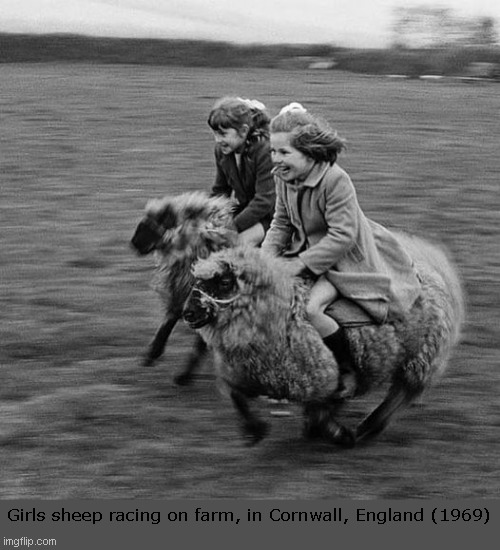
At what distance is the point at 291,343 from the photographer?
5445mm

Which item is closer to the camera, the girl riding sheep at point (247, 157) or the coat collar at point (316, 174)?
the coat collar at point (316, 174)

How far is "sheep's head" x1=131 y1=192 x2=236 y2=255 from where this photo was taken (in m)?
6.36

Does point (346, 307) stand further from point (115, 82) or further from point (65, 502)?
point (115, 82)

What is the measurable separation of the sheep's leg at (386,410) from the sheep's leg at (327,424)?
0.31ft

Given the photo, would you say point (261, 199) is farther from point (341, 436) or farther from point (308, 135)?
point (341, 436)

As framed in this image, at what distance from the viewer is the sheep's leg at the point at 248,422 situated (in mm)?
5617

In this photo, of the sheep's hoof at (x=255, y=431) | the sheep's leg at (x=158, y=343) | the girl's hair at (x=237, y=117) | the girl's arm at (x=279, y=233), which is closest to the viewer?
the sheep's hoof at (x=255, y=431)

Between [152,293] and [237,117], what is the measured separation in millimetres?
2188

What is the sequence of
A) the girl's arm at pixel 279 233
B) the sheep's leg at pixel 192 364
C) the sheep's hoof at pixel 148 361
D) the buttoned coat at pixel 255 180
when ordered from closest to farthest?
1. the girl's arm at pixel 279 233
2. the buttoned coat at pixel 255 180
3. the sheep's leg at pixel 192 364
4. the sheep's hoof at pixel 148 361

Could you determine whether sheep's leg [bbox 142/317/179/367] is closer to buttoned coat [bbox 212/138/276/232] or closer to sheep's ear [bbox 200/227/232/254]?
sheep's ear [bbox 200/227/232/254]

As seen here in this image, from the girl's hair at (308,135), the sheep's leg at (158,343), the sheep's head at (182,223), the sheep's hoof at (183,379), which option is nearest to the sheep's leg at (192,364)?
the sheep's hoof at (183,379)

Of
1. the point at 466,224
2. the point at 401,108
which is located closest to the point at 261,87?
the point at 401,108

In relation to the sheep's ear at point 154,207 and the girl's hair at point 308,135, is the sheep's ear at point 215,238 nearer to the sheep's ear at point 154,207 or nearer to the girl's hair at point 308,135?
the sheep's ear at point 154,207

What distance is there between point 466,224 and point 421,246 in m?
3.45
